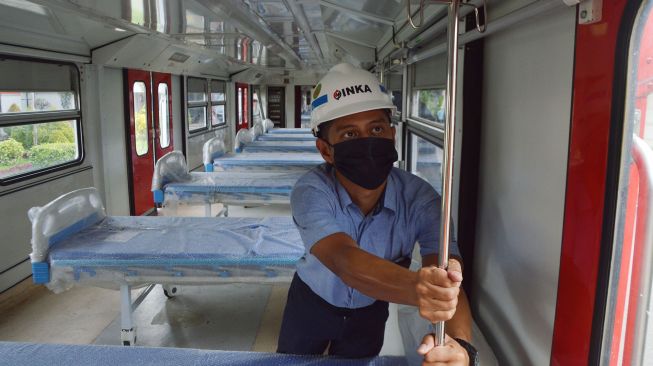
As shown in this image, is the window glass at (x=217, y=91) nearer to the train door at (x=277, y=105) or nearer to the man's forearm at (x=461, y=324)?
the train door at (x=277, y=105)

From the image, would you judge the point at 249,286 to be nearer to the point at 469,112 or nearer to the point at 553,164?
the point at 469,112

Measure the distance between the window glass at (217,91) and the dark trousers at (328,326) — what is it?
10171mm

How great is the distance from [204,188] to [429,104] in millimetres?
2997

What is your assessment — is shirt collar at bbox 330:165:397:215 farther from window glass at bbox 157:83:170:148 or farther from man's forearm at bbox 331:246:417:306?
window glass at bbox 157:83:170:148

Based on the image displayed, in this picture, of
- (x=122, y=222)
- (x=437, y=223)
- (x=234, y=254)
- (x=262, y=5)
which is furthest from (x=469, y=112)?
(x=122, y=222)

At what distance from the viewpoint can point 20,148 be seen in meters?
4.64

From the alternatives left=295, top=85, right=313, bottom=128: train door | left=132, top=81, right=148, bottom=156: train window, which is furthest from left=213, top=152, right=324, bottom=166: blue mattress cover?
left=295, top=85, right=313, bottom=128: train door

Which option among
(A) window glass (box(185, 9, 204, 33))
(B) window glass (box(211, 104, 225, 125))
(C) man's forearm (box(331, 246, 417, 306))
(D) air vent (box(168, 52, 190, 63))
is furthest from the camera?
(B) window glass (box(211, 104, 225, 125))

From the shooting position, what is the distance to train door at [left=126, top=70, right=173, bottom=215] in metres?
6.99

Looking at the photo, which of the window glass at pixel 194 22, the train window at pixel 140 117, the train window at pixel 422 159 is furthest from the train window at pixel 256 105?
the train window at pixel 422 159

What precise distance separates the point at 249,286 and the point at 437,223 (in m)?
3.51

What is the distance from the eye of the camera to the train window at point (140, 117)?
23.8 feet

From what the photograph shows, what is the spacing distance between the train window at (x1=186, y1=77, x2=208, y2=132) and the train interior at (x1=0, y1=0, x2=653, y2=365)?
0.19 metres

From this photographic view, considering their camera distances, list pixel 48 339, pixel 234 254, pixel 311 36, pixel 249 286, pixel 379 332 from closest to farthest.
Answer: pixel 379 332 < pixel 234 254 < pixel 48 339 < pixel 249 286 < pixel 311 36
